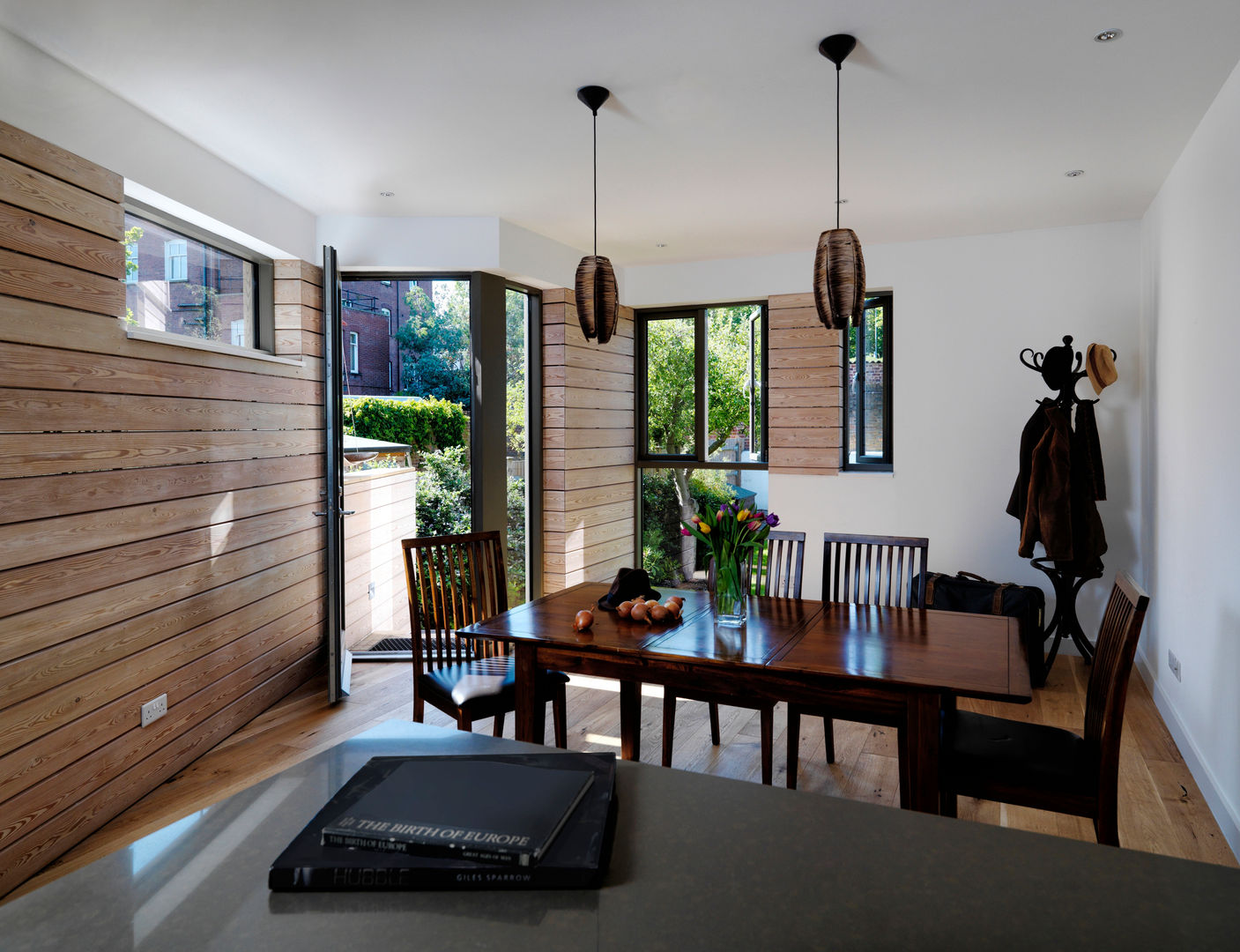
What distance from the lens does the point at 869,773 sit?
10.5ft

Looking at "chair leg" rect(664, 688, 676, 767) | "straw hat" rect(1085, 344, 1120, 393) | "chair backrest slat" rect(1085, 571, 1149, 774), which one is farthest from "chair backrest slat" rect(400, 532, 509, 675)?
"straw hat" rect(1085, 344, 1120, 393)

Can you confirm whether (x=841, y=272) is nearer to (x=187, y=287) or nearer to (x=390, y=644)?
(x=187, y=287)

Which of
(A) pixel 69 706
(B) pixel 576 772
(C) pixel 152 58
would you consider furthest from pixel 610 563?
(B) pixel 576 772

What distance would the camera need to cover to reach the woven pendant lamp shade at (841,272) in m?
2.53

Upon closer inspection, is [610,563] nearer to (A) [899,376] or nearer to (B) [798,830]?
(A) [899,376]

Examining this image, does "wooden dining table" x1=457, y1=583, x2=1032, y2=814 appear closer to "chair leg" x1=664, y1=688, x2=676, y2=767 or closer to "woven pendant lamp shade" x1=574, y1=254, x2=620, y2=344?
"chair leg" x1=664, y1=688, x2=676, y2=767

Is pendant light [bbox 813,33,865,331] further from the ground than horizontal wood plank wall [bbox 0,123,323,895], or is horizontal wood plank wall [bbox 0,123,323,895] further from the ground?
pendant light [bbox 813,33,865,331]

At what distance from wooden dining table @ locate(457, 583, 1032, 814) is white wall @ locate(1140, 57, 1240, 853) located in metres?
0.88

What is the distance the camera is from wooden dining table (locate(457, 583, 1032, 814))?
7.00 feet

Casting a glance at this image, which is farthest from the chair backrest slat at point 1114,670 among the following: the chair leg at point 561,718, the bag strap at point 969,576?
the bag strap at point 969,576

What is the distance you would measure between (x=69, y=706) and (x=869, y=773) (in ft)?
9.25

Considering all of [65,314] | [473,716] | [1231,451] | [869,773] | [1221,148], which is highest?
[1221,148]

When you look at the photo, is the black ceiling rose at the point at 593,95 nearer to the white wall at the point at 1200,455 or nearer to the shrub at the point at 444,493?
the white wall at the point at 1200,455

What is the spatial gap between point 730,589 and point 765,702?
376 millimetres
